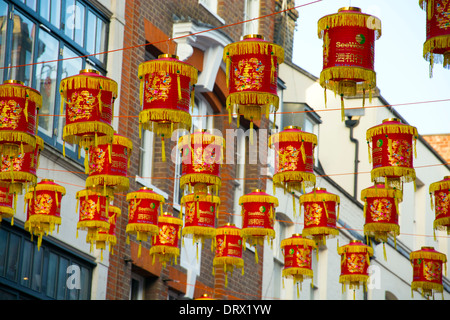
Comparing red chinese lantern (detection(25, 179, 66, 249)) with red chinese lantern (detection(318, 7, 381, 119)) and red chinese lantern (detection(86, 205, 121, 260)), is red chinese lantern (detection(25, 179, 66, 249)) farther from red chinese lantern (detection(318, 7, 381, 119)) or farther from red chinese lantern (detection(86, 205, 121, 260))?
red chinese lantern (detection(318, 7, 381, 119))

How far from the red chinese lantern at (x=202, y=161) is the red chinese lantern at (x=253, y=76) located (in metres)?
2.24

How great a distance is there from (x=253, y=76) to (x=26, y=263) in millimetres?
5800

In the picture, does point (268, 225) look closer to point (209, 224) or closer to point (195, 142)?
point (209, 224)

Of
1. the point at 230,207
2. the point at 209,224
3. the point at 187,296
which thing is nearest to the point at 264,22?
the point at 230,207

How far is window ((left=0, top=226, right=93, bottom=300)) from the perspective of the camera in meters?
19.8

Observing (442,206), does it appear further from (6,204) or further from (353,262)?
(6,204)

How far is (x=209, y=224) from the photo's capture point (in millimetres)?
21844

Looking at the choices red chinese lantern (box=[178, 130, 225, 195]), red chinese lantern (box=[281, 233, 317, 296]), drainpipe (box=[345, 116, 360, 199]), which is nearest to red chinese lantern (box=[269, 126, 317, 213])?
red chinese lantern (box=[178, 130, 225, 195])

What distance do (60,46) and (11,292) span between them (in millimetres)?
5078

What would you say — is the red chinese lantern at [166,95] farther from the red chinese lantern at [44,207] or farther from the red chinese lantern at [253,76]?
the red chinese lantern at [44,207]

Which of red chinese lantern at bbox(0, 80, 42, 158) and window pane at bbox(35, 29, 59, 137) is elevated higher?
window pane at bbox(35, 29, 59, 137)

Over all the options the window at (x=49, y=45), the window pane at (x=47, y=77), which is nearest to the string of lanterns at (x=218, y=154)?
the window pane at (x=47, y=77)

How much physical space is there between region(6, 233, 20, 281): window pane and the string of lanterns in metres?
0.41

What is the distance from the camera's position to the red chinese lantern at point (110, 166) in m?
19.1
